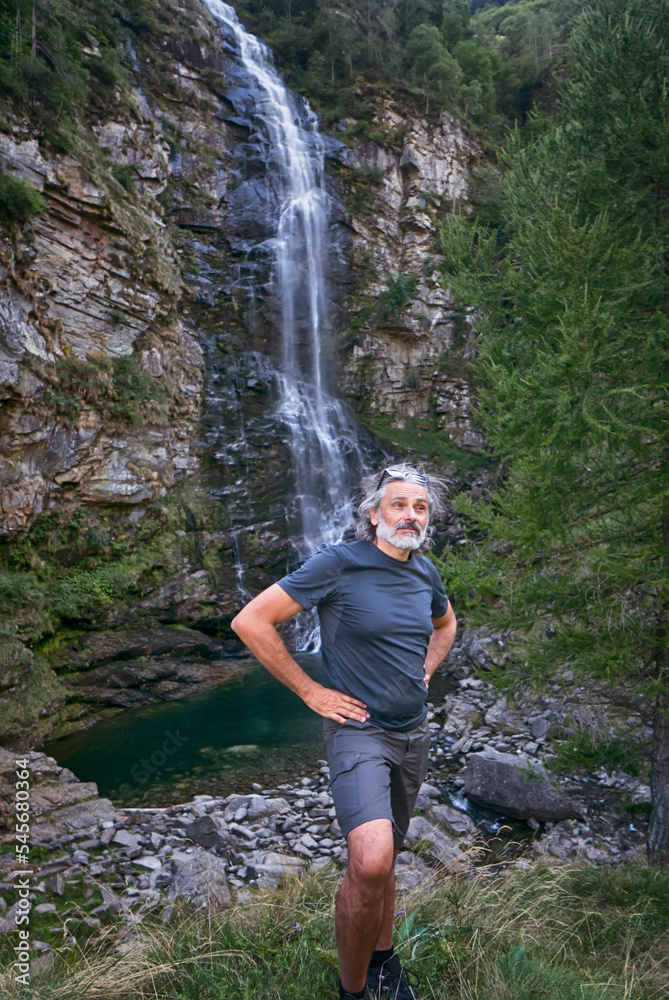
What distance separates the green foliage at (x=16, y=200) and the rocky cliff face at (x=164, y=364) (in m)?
0.27

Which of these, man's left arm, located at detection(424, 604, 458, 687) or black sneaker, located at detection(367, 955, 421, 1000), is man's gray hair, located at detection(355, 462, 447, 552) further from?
black sneaker, located at detection(367, 955, 421, 1000)

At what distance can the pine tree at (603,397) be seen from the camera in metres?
3.98

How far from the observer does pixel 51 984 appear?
2338 millimetres

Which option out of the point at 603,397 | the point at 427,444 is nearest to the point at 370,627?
the point at 603,397

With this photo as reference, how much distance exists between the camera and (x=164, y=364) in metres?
14.0

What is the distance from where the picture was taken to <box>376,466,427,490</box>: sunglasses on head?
2.65 m

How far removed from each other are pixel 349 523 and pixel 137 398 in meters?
5.70

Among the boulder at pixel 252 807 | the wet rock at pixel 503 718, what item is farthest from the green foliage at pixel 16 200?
the wet rock at pixel 503 718

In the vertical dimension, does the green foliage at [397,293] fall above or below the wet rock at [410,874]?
above

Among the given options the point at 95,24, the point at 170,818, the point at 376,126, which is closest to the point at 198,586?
the point at 170,818

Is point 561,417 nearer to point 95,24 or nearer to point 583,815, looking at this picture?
point 583,815

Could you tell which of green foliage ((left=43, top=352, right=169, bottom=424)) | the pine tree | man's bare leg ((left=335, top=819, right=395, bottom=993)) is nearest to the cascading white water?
green foliage ((left=43, top=352, right=169, bottom=424))

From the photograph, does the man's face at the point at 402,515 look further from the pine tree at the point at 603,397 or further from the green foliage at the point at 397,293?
the green foliage at the point at 397,293

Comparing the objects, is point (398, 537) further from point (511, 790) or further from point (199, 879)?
point (511, 790)
